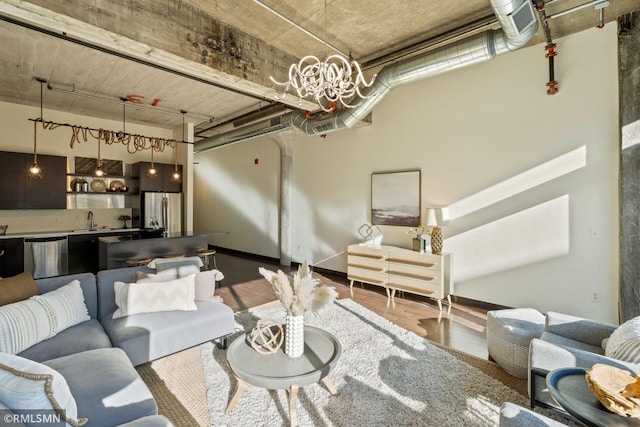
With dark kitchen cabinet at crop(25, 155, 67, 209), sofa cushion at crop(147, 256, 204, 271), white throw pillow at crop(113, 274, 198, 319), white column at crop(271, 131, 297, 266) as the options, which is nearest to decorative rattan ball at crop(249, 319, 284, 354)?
white throw pillow at crop(113, 274, 198, 319)

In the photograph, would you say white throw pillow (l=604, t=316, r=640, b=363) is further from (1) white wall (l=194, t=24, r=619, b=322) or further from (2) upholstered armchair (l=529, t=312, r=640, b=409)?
(1) white wall (l=194, t=24, r=619, b=322)

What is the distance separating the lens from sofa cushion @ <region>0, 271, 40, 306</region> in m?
2.26

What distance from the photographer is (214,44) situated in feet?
11.0

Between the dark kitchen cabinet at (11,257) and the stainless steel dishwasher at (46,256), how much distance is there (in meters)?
0.06

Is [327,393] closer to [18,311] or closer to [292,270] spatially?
[18,311]

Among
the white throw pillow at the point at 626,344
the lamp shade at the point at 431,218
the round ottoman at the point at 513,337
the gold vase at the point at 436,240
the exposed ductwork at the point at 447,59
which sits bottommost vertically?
the round ottoman at the point at 513,337

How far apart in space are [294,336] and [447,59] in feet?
11.2

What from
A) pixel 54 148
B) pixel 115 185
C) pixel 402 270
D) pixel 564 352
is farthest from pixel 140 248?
pixel 564 352

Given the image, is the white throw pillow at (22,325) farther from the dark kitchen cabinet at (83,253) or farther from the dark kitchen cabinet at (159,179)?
the dark kitchen cabinet at (159,179)

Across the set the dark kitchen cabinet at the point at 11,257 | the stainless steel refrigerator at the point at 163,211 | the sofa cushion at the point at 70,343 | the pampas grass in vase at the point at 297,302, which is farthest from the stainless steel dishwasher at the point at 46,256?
the pampas grass in vase at the point at 297,302

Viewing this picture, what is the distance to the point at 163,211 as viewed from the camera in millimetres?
6922

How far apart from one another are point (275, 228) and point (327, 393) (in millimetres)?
5602

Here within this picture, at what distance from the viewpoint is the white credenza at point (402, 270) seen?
4352 millimetres

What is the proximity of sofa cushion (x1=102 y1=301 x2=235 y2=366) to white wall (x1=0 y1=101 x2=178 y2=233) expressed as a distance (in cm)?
484
